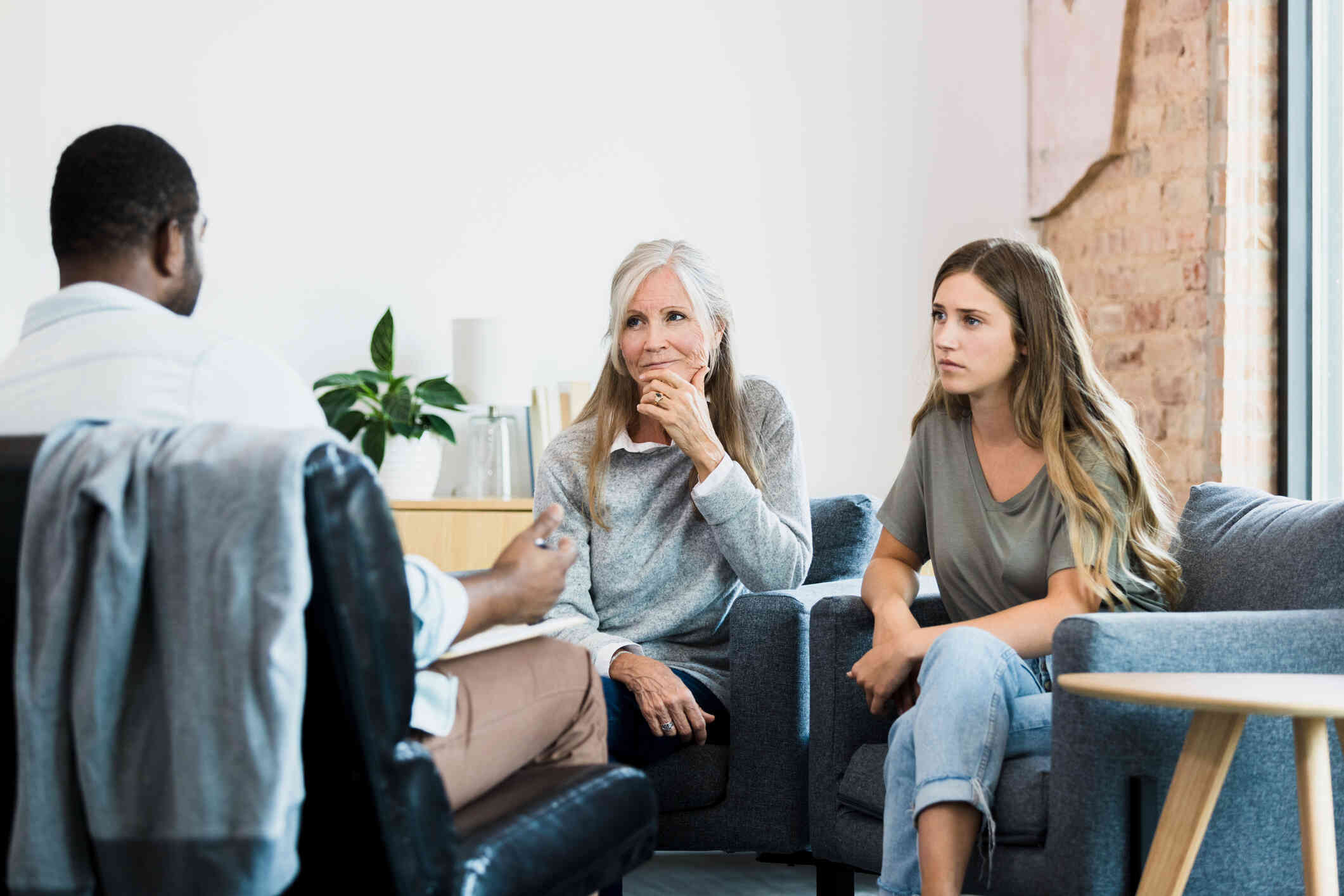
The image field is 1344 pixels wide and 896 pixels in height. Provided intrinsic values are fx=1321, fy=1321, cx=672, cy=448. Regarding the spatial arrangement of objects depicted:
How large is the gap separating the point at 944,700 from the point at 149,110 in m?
2.99

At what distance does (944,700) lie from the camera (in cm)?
187

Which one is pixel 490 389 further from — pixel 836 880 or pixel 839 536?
pixel 836 880

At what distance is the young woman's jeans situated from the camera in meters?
1.84

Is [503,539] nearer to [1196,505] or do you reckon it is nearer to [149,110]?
[149,110]

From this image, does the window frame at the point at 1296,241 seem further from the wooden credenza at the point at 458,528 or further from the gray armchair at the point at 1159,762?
the wooden credenza at the point at 458,528

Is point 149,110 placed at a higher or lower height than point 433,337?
higher

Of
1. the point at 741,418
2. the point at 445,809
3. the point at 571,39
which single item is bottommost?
the point at 445,809

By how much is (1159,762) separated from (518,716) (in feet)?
2.94

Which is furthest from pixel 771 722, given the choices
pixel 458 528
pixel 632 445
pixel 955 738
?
pixel 458 528

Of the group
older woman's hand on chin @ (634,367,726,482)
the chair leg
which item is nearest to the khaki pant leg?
older woman's hand on chin @ (634,367,726,482)


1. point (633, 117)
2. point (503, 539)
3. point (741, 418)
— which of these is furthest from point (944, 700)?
point (633, 117)

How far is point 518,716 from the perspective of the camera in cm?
149

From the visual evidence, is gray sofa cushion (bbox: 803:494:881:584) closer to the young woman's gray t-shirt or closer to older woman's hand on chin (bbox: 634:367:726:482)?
the young woman's gray t-shirt

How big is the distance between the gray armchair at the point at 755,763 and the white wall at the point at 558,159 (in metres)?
2.07
